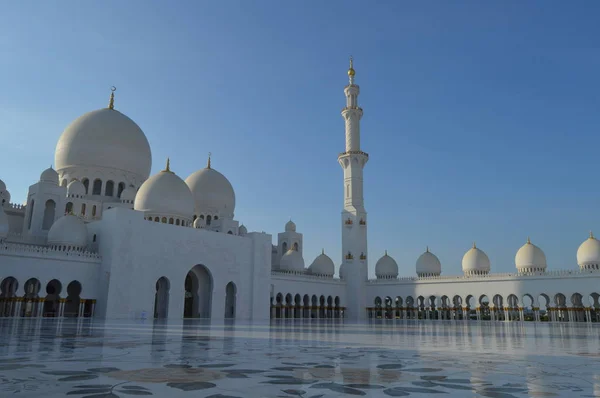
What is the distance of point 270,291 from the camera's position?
96.6ft

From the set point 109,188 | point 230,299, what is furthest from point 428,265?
point 109,188

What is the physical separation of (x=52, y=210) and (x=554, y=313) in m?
27.8

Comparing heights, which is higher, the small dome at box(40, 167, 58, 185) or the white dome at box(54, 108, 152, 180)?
the white dome at box(54, 108, 152, 180)

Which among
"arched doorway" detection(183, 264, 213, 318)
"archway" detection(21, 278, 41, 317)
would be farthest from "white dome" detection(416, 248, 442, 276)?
"archway" detection(21, 278, 41, 317)

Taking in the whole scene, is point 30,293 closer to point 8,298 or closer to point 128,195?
point 8,298

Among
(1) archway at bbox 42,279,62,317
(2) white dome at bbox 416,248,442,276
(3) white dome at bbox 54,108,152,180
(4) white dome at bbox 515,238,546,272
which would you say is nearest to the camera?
(1) archway at bbox 42,279,62,317

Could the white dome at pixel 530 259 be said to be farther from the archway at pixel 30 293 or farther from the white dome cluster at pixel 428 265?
the archway at pixel 30 293

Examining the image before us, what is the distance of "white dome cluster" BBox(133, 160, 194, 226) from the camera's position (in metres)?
25.4

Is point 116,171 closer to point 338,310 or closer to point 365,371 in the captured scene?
point 338,310

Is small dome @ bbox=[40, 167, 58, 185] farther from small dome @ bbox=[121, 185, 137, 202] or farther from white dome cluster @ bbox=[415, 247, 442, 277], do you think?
white dome cluster @ bbox=[415, 247, 442, 277]

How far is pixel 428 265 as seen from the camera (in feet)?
115

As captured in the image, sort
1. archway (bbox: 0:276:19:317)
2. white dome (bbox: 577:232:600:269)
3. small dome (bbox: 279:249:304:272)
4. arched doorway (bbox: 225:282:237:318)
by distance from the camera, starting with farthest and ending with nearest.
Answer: small dome (bbox: 279:249:304:272) → white dome (bbox: 577:232:600:269) → arched doorway (bbox: 225:282:237:318) → archway (bbox: 0:276:19:317)

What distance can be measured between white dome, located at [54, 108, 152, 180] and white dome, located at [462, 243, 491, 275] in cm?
2098

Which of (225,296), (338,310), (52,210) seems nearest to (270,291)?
(225,296)
